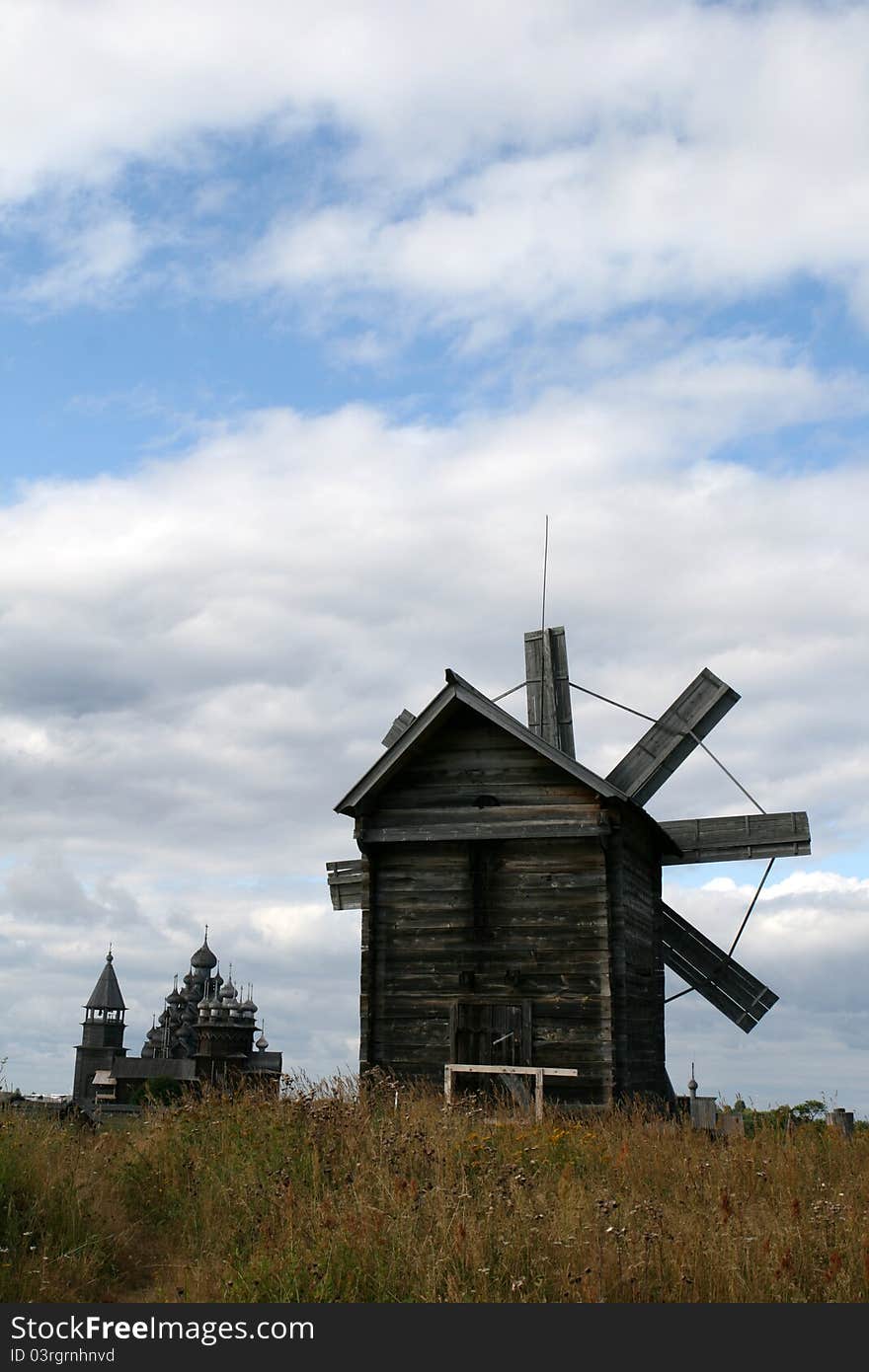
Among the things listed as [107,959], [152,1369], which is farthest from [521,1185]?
[107,959]

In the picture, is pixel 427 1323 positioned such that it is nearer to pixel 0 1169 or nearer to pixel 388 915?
pixel 0 1169

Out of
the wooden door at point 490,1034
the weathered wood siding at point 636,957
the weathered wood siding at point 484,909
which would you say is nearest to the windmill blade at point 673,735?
the weathered wood siding at point 636,957

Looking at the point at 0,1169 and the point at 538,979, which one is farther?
the point at 538,979

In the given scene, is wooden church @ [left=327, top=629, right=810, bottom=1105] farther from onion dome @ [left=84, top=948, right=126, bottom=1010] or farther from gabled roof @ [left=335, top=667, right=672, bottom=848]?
onion dome @ [left=84, top=948, right=126, bottom=1010]

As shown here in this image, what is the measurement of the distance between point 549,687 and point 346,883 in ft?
16.3

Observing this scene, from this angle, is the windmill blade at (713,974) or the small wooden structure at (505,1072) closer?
the small wooden structure at (505,1072)

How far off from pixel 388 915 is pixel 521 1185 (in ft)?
31.5

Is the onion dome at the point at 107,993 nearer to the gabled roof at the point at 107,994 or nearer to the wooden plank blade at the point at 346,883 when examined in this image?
the gabled roof at the point at 107,994

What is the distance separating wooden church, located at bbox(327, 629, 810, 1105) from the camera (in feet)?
56.3

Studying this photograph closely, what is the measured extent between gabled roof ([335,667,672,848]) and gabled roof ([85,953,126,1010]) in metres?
86.2

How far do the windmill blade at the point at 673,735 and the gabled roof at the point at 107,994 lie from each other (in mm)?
86695

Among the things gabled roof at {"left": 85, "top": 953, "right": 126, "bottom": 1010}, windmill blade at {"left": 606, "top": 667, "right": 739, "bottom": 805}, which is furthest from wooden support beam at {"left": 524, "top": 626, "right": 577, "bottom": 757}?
gabled roof at {"left": 85, "top": 953, "right": 126, "bottom": 1010}

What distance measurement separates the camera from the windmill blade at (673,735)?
1931 cm

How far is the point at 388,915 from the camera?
1827cm
